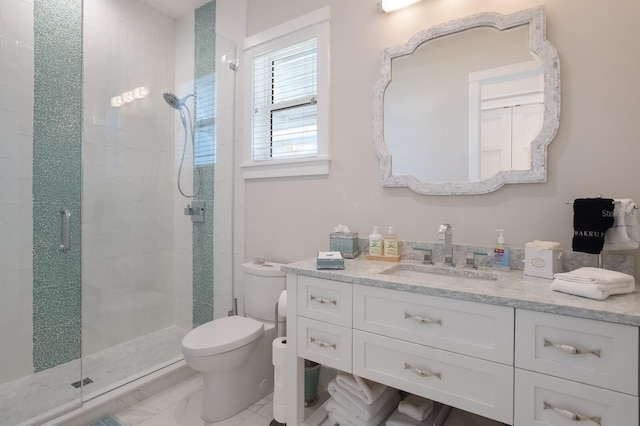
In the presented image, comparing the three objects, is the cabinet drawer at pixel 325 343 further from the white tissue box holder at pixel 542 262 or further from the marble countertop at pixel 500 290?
the white tissue box holder at pixel 542 262

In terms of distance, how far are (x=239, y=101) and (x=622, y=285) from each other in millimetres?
2359

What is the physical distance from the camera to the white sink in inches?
54.4

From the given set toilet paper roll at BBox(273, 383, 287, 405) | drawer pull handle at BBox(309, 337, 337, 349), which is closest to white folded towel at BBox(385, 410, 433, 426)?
drawer pull handle at BBox(309, 337, 337, 349)

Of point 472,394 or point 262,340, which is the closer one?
point 472,394

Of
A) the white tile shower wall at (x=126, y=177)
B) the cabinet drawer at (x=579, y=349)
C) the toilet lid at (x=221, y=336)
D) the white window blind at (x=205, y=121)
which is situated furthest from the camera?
the white window blind at (x=205, y=121)

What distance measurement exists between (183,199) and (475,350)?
240 centimetres

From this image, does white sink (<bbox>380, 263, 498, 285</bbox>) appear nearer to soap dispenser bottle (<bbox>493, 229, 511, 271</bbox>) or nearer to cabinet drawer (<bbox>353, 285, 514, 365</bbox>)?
soap dispenser bottle (<bbox>493, 229, 511, 271</bbox>)

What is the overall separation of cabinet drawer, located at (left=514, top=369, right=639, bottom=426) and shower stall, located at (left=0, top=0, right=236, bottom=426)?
1994 millimetres

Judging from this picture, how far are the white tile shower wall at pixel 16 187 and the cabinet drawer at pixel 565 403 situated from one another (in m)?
2.69

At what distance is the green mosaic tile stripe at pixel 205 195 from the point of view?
8.43 feet

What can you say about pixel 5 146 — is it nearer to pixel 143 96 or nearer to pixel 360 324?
pixel 143 96

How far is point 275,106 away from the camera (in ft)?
7.36

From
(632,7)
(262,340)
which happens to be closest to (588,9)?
(632,7)

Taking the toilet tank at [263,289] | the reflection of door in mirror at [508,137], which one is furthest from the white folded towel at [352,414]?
the reflection of door in mirror at [508,137]
